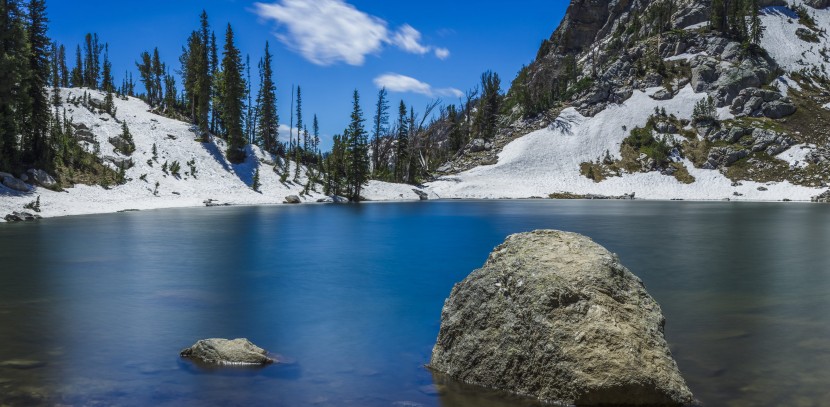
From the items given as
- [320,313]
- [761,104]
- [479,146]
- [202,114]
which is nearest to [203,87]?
Answer: [202,114]

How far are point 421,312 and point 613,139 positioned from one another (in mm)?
106952

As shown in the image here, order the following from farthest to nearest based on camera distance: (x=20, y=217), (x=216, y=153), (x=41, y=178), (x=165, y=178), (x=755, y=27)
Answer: (x=755, y=27) < (x=216, y=153) < (x=165, y=178) < (x=41, y=178) < (x=20, y=217)

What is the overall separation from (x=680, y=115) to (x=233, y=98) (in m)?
92.6

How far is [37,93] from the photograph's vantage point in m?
53.8

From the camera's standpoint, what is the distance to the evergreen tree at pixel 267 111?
8954 centimetres

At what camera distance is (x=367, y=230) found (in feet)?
129

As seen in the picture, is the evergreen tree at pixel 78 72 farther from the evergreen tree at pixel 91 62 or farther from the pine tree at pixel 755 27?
the pine tree at pixel 755 27

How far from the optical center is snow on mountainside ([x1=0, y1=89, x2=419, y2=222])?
51219 mm

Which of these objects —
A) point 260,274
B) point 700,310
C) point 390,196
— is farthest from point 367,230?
point 390,196

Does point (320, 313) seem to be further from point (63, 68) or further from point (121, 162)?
point (63, 68)

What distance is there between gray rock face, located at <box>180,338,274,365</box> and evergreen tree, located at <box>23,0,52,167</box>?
52511mm

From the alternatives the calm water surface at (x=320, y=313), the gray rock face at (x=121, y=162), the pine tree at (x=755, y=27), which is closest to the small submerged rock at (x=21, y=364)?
the calm water surface at (x=320, y=313)

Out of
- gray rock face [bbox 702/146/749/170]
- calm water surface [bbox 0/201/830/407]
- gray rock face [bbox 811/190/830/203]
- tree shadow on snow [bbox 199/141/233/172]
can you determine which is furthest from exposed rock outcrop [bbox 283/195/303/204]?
gray rock face [bbox 811/190/830/203]

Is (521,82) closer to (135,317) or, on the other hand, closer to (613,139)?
(613,139)
